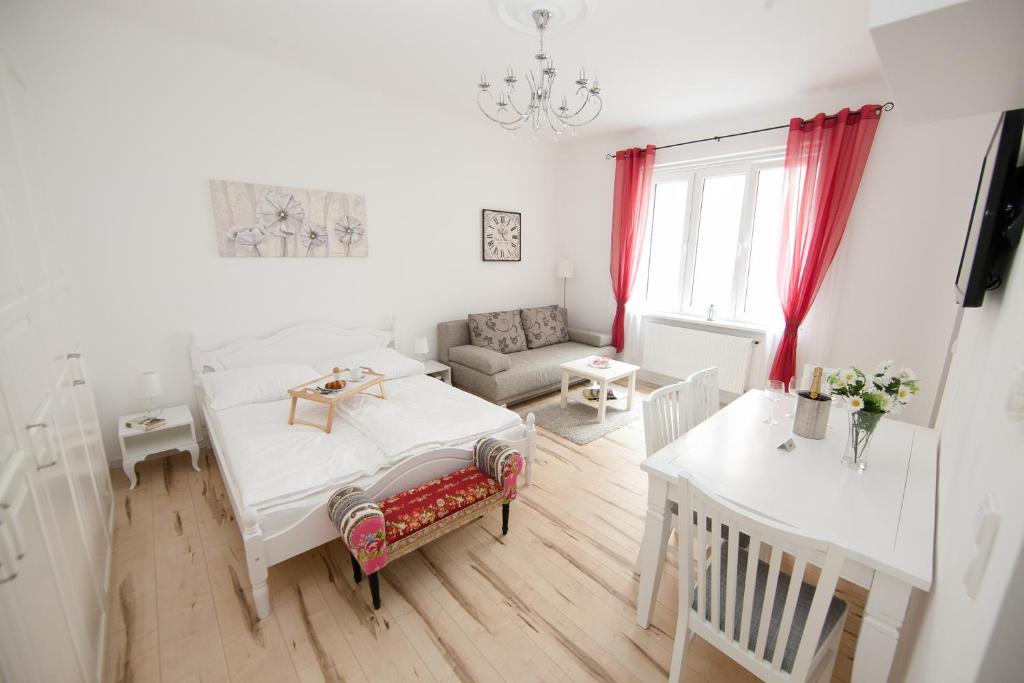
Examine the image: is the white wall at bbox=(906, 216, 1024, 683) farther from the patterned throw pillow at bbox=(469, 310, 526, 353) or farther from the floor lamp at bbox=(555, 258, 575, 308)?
the floor lamp at bbox=(555, 258, 575, 308)

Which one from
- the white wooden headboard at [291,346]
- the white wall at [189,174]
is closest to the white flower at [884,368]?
the white wooden headboard at [291,346]

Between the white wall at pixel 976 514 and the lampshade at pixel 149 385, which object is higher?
the white wall at pixel 976 514

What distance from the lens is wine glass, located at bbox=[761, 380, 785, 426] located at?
1.82m

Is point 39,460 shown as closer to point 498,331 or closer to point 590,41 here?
point 590,41

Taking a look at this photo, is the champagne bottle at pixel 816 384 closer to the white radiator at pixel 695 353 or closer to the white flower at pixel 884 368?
the white flower at pixel 884 368

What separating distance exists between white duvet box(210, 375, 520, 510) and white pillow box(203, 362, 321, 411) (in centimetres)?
6

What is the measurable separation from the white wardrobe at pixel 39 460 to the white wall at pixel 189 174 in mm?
520

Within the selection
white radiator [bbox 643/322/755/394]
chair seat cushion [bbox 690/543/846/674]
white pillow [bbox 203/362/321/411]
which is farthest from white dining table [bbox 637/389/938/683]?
white pillow [bbox 203/362/321/411]

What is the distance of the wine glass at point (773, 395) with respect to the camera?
1.82 m

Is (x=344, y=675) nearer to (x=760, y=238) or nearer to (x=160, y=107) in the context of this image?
(x=160, y=107)

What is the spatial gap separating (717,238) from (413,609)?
405 centimetres

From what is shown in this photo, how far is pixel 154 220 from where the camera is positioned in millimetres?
2600

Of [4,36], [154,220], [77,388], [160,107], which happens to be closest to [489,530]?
[77,388]

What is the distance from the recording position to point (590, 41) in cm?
244
